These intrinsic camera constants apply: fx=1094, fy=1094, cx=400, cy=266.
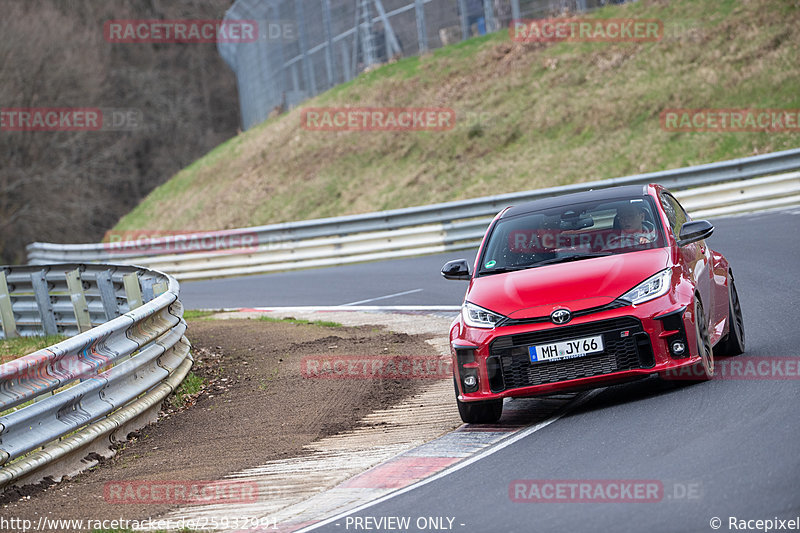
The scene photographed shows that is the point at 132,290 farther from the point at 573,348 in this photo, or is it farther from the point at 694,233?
the point at 694,233

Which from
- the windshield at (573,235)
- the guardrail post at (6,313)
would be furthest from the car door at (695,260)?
the guardrail post at (6,313)

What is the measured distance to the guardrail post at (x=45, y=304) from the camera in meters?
15.5

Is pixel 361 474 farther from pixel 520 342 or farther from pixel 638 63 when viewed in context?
pixel 638 63

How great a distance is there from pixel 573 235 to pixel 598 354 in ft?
4.54

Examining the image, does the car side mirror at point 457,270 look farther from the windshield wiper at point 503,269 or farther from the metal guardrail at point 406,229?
the metal guardrail at point 406,229

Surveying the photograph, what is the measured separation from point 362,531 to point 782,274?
8.80m

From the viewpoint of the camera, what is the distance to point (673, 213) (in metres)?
9.12

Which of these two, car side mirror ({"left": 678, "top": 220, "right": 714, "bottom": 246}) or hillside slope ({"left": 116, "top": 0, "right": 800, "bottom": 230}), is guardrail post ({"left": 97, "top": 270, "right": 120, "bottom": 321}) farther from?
hillside slope ({"left": 116, "top": 0, "right": 800, "bottom": 230})

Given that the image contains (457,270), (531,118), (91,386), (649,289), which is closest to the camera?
(649,289)

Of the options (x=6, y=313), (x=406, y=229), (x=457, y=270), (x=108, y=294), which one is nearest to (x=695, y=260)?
(x=457, y=270)

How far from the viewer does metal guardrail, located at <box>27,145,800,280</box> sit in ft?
67.7

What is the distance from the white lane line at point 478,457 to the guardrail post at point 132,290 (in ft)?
20.2

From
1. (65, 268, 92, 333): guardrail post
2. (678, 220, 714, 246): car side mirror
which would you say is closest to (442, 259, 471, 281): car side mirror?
(678, 220, 714, 246): car side mirror

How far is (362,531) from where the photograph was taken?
226 inches
